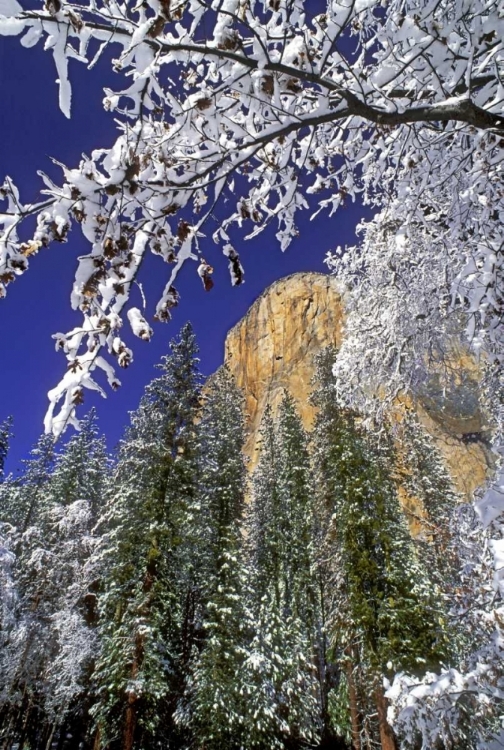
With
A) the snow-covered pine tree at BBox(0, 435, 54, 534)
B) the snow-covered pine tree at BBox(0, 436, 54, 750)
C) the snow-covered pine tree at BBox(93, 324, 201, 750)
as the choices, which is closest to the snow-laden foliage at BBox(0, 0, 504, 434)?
the snow-covered pine tree at BBox(0, 436, 54, 750)

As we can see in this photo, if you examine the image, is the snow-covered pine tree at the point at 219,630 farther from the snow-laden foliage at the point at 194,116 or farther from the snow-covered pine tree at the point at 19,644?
the snow-laden foliage at the point at 194,116

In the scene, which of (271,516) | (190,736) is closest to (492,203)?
(190,736)

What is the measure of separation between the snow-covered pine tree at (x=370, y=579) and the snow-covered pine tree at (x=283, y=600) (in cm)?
217

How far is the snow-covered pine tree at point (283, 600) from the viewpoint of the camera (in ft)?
46.6

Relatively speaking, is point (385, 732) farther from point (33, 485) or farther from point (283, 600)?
point (33, 485)

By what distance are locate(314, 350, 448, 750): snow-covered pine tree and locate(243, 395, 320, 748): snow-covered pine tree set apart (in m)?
2.17

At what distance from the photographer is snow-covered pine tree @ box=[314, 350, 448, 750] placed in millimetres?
11547

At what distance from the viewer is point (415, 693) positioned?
4.20 metres

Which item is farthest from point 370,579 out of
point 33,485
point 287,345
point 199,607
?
point 287,345

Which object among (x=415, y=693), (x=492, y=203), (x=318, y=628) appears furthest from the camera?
(x=318, y=628)

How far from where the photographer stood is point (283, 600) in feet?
65.2

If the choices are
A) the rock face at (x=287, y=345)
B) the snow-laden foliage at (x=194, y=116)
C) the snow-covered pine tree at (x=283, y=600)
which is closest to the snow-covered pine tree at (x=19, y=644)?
the snow-covered pine tree at (x=283, y=600)

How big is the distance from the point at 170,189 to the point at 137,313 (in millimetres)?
683

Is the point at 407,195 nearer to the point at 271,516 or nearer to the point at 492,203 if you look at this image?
the point at 492,203
